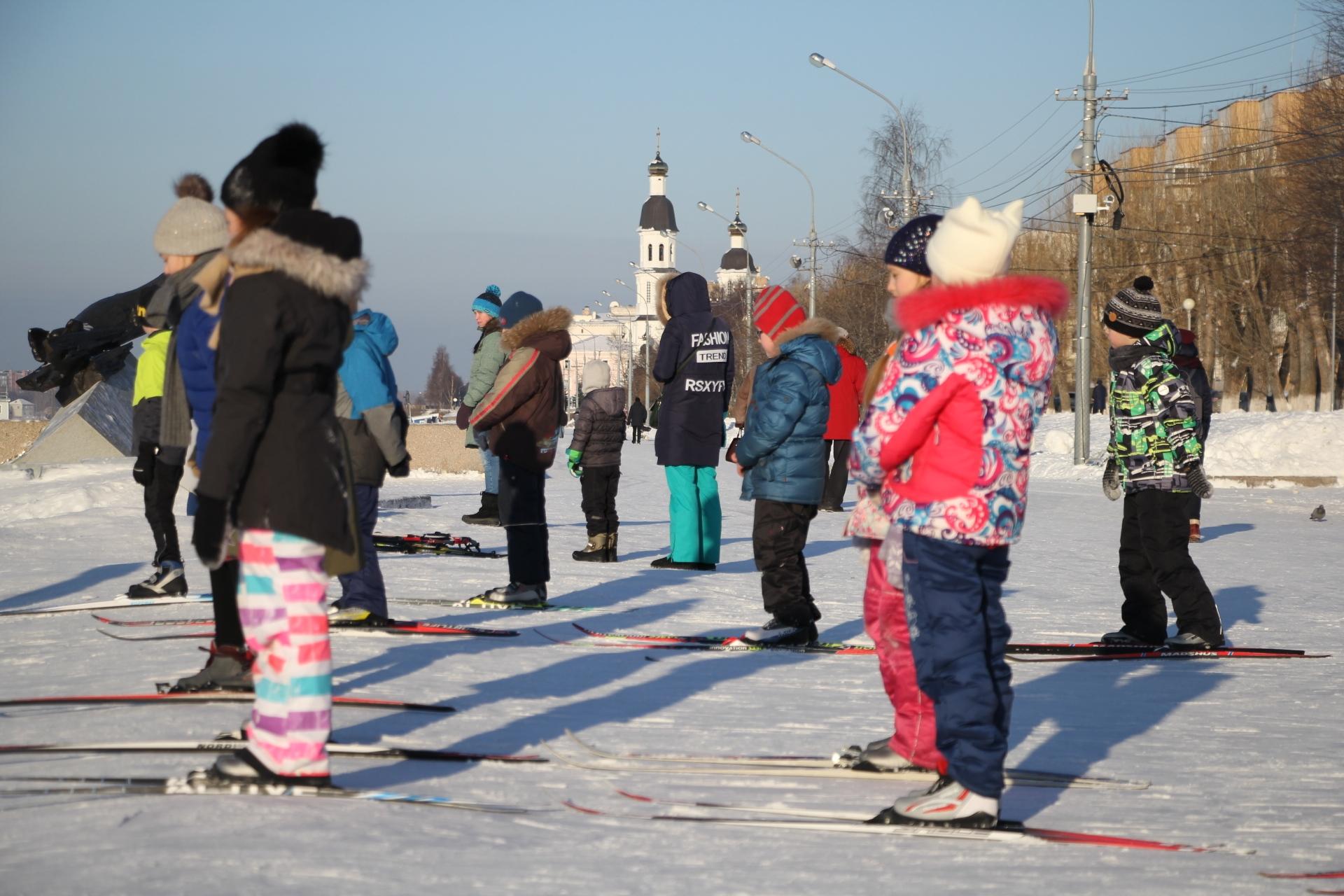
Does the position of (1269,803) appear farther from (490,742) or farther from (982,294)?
(490,742)

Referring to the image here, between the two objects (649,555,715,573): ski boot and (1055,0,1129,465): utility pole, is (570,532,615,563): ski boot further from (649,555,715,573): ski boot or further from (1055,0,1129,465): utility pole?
(1055,0,1129,465): utility pole

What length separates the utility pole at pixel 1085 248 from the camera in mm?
28219

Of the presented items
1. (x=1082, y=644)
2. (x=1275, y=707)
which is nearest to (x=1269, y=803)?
(x=1275, y=707)

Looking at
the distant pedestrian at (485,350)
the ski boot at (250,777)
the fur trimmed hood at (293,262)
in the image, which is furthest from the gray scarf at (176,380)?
the distant pedestrian at (485,350)

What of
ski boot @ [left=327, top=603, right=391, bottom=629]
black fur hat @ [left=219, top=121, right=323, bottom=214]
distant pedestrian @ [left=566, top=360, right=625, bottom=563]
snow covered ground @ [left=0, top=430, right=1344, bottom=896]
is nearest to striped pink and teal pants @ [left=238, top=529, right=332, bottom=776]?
snow covered ground @ [left=0, top=430, right=1344, bottom=896]

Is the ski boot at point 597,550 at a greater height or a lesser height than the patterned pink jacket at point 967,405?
lesser

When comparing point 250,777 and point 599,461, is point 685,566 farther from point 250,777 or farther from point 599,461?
point 250,777

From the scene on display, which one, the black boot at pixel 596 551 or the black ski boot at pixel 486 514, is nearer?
the black boot at pixel 596 551

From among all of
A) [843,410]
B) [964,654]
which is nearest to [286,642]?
[964,654]

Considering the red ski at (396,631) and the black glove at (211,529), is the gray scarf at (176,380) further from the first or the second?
the black glove at (211,529)

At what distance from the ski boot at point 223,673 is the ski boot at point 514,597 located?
9.19 ft

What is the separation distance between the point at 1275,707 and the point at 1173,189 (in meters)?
53.1

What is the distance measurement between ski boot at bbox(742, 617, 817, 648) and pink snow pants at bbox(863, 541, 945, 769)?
2.60 meters

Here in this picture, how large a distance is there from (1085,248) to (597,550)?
20.4 metres
